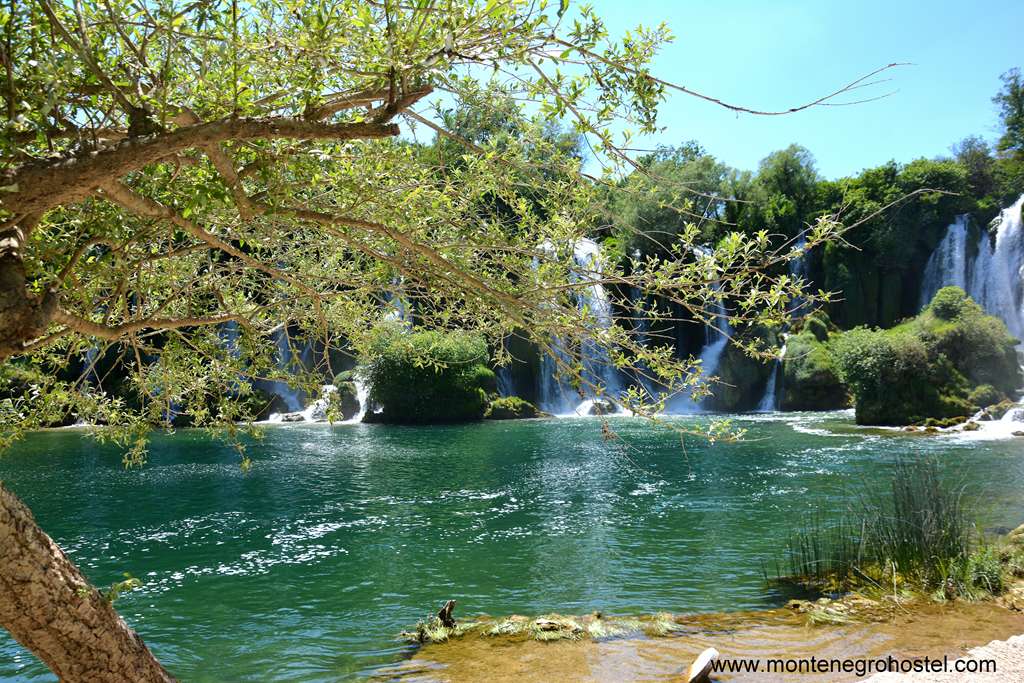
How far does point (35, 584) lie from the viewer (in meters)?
3.56

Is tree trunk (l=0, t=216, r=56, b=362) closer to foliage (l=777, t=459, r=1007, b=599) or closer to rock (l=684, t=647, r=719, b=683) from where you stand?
rock (l=684, t=647, r=719, b=683)

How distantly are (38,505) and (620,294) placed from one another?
1636 centimetres

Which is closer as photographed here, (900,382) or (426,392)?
(900,382)

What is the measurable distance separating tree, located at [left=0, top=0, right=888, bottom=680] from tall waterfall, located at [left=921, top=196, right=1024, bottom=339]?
115 feet

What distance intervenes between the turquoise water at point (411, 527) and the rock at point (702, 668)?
2.02 metres

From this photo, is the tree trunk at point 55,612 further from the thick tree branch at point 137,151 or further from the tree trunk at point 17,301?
the thick tree branch at point 137,151

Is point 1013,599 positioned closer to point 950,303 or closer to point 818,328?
point 950,303

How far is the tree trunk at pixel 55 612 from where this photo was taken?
11.4 feet

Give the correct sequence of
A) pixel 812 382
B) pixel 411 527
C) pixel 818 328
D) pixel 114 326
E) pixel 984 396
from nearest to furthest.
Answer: pixel 114 326 < pixel 411 527 < pixel 984 396 < pixel 812 382 < pixel 818 328

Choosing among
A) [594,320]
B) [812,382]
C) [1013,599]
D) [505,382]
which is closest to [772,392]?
[812,382]

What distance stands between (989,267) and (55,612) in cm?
3975

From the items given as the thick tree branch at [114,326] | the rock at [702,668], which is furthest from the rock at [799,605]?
the thick tree branch at [114,326]

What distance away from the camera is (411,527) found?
560 inches

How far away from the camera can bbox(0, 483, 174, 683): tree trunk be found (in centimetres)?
349
